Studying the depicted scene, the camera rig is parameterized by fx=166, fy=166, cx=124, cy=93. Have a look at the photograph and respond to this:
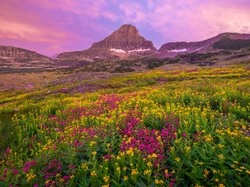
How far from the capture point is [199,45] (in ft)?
520

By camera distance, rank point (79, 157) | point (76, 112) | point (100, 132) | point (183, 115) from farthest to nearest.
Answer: point (76, 112)
point (183, 115)
point (100, 132)
point (79, 157)

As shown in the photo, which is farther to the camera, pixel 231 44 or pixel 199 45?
pixel 199 45

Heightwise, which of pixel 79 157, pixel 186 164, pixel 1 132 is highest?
pixel 186 164

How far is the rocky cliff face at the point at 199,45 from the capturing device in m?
121

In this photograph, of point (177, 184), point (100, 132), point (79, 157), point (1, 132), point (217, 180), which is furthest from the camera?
point (1, 132)

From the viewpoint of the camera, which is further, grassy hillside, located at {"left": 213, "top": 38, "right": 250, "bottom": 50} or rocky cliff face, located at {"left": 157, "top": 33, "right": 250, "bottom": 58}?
rocky cliff face, located at {"left": 157, "top": 33, "right": 250, "bottom": 58}

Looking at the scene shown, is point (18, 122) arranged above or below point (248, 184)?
below

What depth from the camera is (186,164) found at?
4109mm

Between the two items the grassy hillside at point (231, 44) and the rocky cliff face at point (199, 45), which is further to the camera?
the rocky cliff face at point (199, 45)

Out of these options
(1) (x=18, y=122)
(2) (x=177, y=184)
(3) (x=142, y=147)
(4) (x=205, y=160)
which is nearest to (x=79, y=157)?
(3) (x=142, y=147)

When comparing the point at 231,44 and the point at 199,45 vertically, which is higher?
Answer: the point at 199,45

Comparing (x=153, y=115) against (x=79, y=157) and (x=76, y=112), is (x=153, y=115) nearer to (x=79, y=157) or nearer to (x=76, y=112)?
(x=79, y=157)

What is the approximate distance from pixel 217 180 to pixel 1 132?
28.9 feet

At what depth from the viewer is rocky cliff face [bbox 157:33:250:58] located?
121312 millimetres
